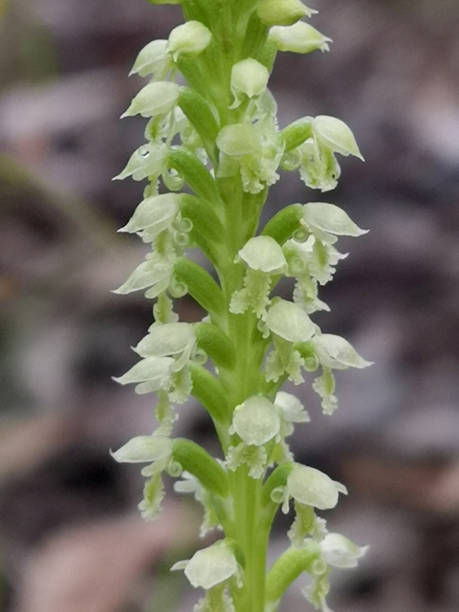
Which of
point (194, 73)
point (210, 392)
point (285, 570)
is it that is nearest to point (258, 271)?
point (210, 392)

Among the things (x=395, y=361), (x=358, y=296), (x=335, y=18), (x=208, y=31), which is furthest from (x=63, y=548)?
(x=335, y=18)

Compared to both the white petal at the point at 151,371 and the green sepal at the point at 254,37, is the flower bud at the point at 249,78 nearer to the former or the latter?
the green sepal at the point at 254,37

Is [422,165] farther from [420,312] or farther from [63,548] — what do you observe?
[63,548]

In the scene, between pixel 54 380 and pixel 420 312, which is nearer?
pixel 54 380

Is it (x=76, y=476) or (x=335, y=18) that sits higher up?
(x=335, y=18)

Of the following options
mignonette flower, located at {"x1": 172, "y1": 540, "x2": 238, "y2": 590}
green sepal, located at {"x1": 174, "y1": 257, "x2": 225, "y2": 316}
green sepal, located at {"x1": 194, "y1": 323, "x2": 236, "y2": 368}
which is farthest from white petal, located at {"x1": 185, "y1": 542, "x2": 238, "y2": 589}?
green sepal, located at {"x1": 174, "y1": 257, "x2": 225, "y2": 316}

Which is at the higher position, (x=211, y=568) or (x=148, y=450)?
(x=148, y=450)

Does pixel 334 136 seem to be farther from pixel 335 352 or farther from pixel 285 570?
pixel 285 570
